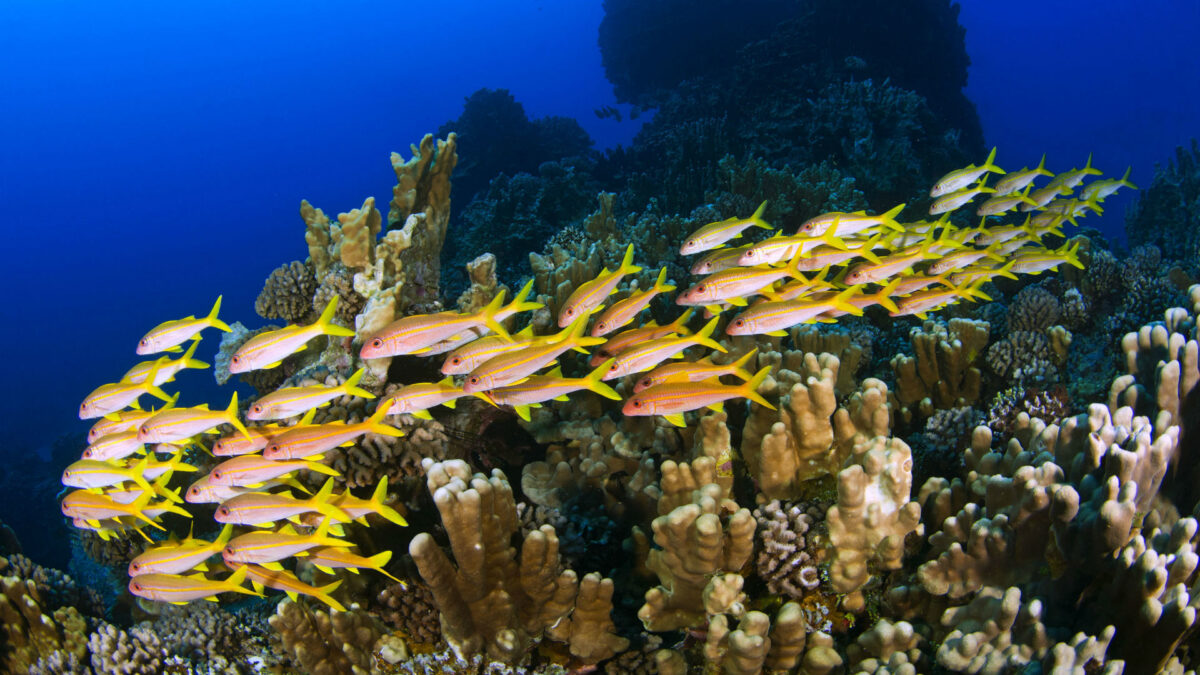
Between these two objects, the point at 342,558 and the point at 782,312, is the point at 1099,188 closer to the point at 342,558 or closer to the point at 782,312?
the point at 782,312

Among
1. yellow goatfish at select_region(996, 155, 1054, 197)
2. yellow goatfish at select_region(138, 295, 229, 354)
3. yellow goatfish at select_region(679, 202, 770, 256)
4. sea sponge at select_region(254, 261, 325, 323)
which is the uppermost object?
sea sponge at select_region(254, 261, 325, 323)

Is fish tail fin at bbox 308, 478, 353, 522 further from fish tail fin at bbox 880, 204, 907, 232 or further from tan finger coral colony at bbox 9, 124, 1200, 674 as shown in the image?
fish tail fin at bbox 880, 204, 907, 232

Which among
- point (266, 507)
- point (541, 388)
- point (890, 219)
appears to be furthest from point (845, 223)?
point (266, 507)

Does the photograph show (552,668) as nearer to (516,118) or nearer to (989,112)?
(516,118)

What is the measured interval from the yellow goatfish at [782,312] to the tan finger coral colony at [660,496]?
2 cm

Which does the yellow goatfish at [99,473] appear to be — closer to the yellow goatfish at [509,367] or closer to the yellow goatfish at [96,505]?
the yellow goatfish at [96,505]

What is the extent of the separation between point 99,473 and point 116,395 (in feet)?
1.75

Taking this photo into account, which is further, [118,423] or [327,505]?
[118,423]

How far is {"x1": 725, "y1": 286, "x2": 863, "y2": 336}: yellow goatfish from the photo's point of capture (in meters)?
3.39

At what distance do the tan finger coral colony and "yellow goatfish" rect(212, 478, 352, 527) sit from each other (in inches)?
0.7

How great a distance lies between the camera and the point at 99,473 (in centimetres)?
365

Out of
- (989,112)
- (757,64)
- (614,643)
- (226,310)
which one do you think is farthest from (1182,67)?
Result: (226,310)

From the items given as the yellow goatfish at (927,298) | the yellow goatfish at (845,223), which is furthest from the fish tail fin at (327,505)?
the yellow goatfish at (927,298)

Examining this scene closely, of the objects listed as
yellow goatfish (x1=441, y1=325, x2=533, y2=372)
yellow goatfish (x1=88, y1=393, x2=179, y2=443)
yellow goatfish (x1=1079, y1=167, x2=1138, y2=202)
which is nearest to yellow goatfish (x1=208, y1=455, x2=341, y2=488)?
yellow goatfish (x1=441, y1=325, x2=533, y2=372)
